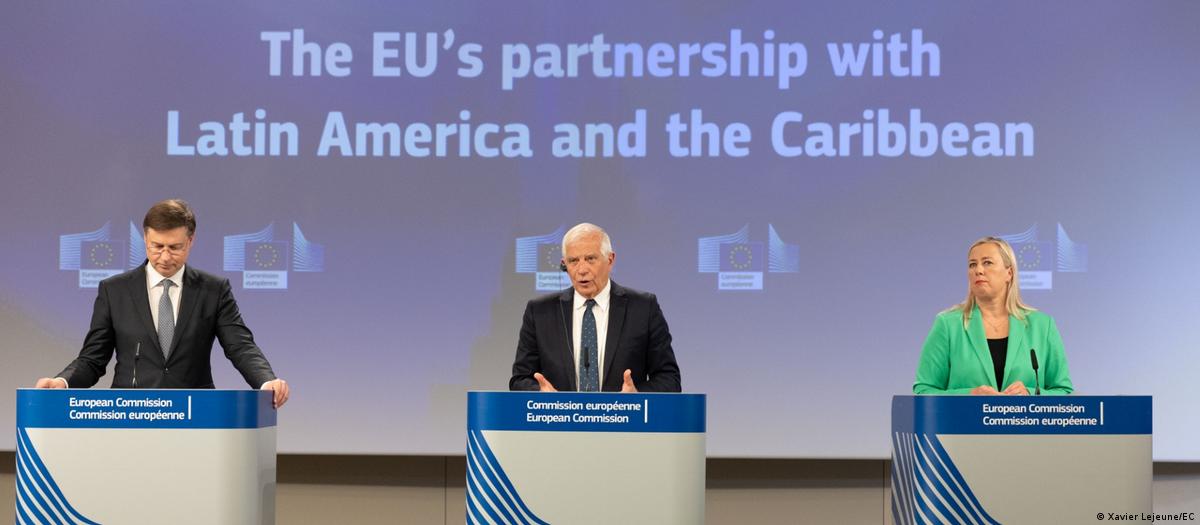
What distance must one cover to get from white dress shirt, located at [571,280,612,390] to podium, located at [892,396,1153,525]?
1.15m

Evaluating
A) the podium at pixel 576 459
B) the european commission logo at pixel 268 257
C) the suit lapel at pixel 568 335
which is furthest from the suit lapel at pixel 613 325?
the european commission logo at pixel 268 257

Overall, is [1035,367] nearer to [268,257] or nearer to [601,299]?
[601,299]

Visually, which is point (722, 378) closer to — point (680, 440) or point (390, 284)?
point (390, 284)

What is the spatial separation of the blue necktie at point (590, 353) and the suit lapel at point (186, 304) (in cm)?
127

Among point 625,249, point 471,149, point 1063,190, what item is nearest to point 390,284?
point 471,149

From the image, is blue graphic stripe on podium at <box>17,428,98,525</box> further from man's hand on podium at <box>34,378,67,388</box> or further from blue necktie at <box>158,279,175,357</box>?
blue necktie at <box>158,279,175,357</box>

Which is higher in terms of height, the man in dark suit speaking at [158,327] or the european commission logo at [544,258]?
the european commission logo at [544,258]

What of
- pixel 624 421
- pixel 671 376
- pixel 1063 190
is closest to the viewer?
pixel 624 421

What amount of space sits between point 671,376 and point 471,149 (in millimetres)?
2141

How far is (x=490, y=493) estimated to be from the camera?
139 inches

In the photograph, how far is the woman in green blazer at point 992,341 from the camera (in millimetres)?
4168

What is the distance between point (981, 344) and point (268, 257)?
3421 millimetres

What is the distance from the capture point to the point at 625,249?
6008 mm

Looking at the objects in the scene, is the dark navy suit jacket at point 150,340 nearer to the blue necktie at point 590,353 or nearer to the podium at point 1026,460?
the blue necktie at point 590,353
